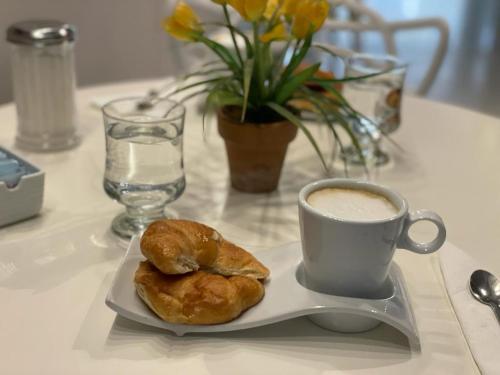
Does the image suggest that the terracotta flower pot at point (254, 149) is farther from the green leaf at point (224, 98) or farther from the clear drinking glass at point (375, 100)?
the clear drinking glass at point (375, 100)

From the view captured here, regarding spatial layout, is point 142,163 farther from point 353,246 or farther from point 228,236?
point 353,246

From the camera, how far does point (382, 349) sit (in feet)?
2.02

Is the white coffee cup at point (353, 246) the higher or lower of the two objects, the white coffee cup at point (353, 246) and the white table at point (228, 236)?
the higher

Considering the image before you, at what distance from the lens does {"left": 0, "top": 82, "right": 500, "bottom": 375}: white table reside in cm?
59

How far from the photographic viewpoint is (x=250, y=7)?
822mm

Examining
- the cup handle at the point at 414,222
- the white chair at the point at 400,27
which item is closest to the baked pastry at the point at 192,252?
the cup handle at the point at 414,222

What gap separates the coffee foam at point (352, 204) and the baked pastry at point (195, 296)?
107 millimetres

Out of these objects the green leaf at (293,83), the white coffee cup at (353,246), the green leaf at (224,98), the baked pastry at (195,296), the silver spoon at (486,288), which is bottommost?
the silver spoon at (486,288)

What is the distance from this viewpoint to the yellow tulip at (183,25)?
900 mm

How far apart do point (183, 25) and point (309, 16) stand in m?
0.18

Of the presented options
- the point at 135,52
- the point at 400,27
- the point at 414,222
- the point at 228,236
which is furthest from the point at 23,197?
the point at 135,52

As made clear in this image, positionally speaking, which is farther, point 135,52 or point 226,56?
point 135,52

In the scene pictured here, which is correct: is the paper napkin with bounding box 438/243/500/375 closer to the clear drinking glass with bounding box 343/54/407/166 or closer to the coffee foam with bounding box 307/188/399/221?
the coffee foam with bounding box 307/188/399/221

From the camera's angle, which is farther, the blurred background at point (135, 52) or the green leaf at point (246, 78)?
the blurred background at point (135, 52)
